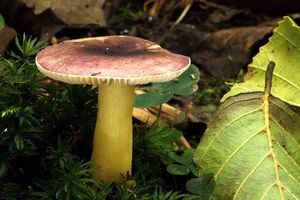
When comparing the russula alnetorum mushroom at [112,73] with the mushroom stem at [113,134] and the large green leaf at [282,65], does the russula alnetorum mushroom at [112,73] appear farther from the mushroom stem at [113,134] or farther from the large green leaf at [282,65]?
the large green leaf at [282,65]

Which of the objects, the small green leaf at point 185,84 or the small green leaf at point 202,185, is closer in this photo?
the small green leaf at point 202,185

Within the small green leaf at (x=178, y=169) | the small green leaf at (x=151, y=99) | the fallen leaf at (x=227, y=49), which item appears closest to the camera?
the small green leaf at (x=178, y=169)

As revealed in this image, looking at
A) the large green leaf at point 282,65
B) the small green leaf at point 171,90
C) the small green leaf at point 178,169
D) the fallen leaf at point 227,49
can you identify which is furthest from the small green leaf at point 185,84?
the fallen leaf at point 227,49

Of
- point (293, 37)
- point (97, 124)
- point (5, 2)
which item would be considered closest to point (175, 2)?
point (5, 2)

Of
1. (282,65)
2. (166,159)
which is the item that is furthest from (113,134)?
(282,65)

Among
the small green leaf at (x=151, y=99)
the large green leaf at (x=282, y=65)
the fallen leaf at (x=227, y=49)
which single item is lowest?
the fallen leaf at (x=227, y=49)

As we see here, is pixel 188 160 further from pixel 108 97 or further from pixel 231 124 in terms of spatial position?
pixel 108 97

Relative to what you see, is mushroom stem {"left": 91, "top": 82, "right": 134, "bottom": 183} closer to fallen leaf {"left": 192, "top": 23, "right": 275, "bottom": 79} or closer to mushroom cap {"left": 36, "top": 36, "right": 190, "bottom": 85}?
mushroom cap {"left": 36, "top": 36, "right": 190, "bottom": 85}
